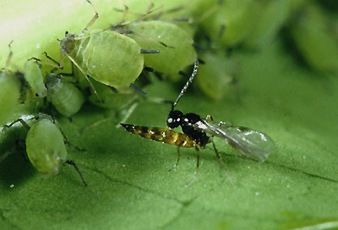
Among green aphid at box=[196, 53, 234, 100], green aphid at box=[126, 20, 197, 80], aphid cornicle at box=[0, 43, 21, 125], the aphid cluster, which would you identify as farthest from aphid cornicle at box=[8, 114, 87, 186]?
green aphid at box=[196, 53, 234, 100]

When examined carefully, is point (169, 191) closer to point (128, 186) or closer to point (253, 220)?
point (128, 186)

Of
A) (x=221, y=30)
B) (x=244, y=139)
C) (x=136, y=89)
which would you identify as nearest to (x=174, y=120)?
(x=136, y=89)

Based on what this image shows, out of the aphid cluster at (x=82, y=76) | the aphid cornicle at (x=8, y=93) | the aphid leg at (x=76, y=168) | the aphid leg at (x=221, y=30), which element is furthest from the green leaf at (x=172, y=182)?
the aphid leg at (x=221, y=30)

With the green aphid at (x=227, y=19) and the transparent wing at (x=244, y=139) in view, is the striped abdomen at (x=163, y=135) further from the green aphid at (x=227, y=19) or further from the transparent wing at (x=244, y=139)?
the green aphid at (x=227, y=19)

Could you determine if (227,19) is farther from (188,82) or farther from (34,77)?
(34,77)

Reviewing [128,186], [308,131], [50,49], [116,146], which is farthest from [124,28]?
[308,131]

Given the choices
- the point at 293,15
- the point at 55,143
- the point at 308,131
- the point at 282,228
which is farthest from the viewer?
the point at 293,15
